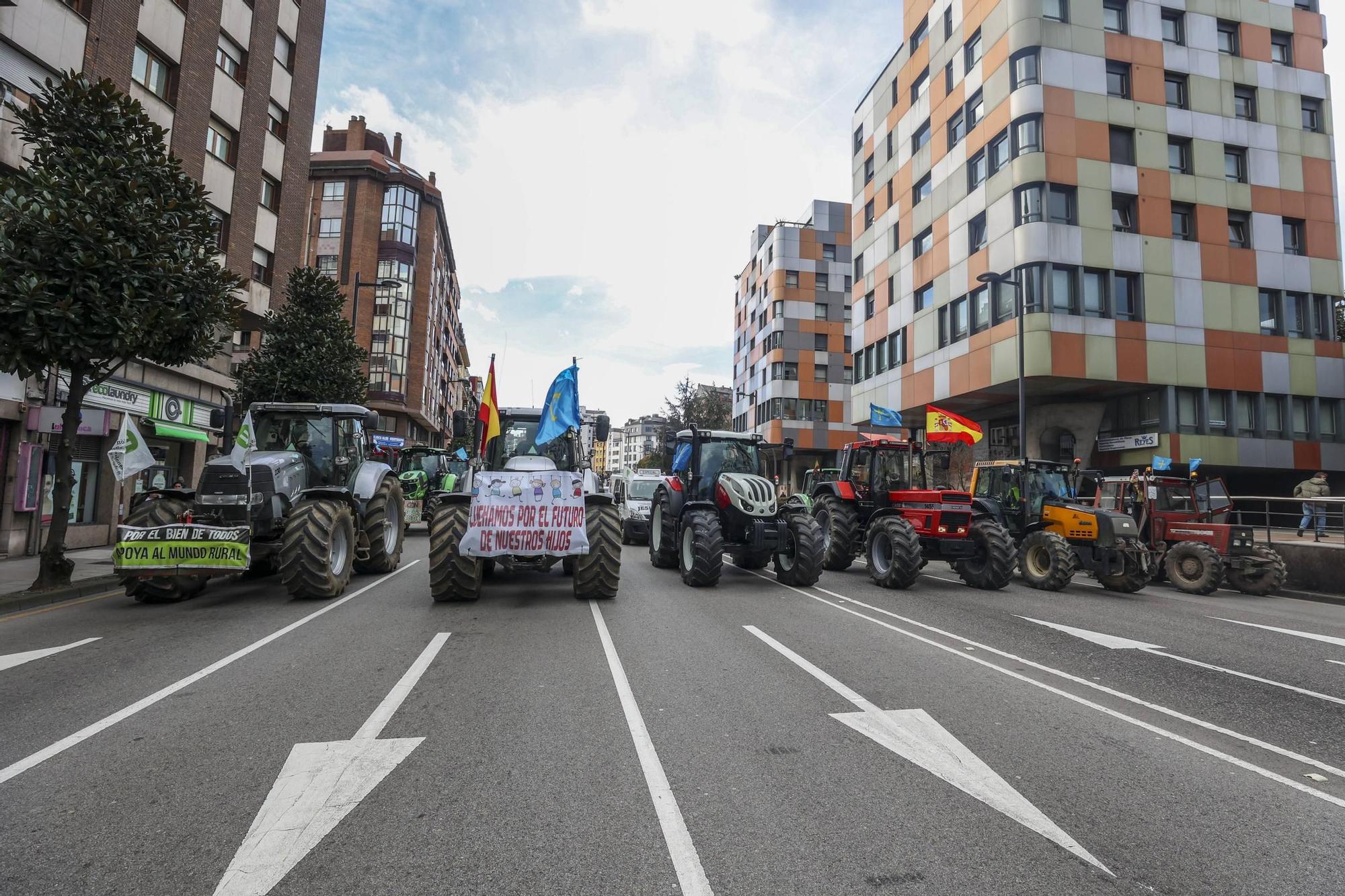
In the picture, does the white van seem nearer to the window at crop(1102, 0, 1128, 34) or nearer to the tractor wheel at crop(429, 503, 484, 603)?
the tractor wheel at crop(429, 503, 484, 603)

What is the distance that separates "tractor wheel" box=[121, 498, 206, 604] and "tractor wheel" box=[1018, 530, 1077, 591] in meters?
13.5

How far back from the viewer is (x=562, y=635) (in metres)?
6.91

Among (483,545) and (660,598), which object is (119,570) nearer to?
(483,545)

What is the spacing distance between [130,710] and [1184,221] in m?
33.7

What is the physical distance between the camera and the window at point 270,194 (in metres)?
22.1

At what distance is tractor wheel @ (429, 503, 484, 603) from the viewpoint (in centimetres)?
850

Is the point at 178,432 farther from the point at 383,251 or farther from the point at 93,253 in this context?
the point at 383,251

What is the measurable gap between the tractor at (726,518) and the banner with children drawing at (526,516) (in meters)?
2.48

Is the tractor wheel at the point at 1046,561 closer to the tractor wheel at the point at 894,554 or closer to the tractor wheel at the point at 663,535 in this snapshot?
the tractor wheel at the point at 894,554

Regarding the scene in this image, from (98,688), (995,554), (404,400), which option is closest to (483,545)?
(98,688)

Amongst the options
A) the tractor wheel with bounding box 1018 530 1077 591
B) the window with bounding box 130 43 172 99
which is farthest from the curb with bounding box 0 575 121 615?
the tractor wheel with bounding box 1018 530 1077 591

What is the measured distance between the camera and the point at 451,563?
27.9 feet

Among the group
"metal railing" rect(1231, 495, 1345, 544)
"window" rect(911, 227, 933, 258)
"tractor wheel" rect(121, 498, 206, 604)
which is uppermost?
"window" rect(911, 227, 933, 258)

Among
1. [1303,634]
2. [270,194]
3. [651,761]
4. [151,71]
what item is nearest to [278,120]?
[270,194]
